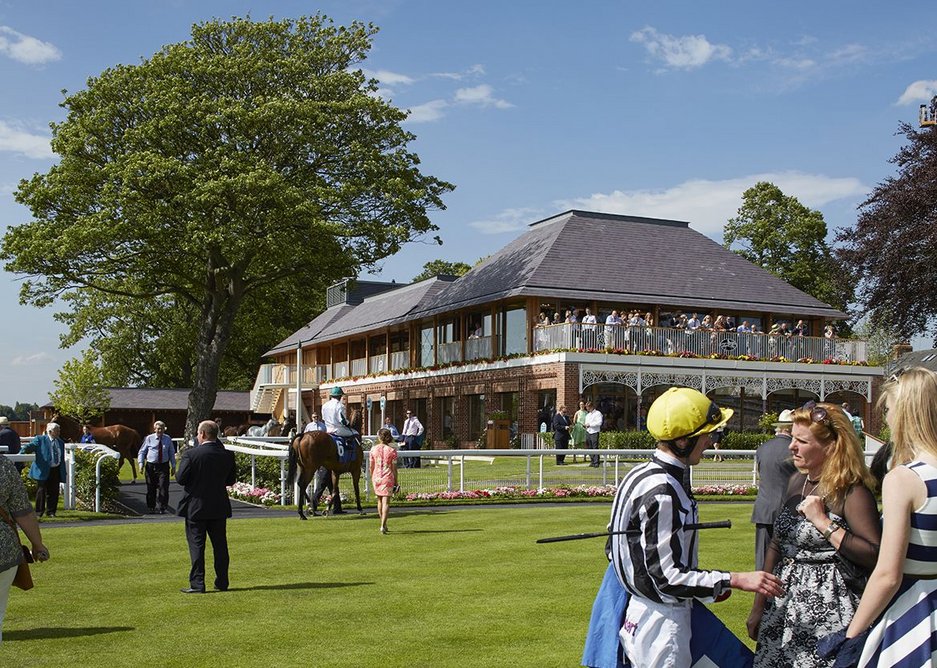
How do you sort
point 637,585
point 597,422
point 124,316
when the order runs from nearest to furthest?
point 637,585 → point 597,422 → point 124,316

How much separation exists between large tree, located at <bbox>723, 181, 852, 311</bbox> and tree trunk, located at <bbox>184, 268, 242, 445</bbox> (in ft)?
102

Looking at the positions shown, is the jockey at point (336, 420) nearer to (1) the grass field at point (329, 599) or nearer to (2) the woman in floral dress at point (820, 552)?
(1) the grass field at point (329, 599)

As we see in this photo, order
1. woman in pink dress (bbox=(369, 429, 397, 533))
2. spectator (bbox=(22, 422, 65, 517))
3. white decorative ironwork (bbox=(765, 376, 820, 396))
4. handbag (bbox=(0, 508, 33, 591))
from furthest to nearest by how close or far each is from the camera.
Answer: white decorative ironwork (bbox=(765, 376, 820, 396))
spectator (bbox=(22, 422, 65, 517))
woman in pink dress (bbox=(369, 429, 397, 533))
handbag (bbox=(0, 508, 33, 591))

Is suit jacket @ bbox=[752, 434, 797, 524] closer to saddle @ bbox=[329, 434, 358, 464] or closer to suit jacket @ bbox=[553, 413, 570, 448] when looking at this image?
saddle @ bbox=[329, 434, 358, 464]

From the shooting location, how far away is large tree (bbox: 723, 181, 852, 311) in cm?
5894

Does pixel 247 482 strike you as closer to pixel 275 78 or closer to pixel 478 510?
pixel 478 510

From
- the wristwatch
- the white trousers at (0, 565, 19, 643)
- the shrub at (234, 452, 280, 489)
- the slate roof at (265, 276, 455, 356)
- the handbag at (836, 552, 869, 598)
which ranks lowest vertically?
the shrub at (234, 452, 280, 489)

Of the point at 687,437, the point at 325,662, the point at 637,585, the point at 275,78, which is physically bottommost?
the point at 325,662

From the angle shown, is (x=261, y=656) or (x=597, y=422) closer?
(x=261, y=656)

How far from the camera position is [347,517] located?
19.0 meters

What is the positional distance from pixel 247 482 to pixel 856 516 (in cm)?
1997

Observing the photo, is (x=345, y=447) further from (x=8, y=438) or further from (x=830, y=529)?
(x=830, y=529)

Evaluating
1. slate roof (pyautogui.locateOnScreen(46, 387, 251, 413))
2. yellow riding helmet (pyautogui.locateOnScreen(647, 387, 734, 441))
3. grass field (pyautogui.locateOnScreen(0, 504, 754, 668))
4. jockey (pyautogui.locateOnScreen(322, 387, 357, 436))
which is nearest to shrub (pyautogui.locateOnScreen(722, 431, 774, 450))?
jockey (pyautogui.locateOnScreen(322, 387, 357, 436))

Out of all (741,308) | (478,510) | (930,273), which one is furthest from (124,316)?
(478,510)
